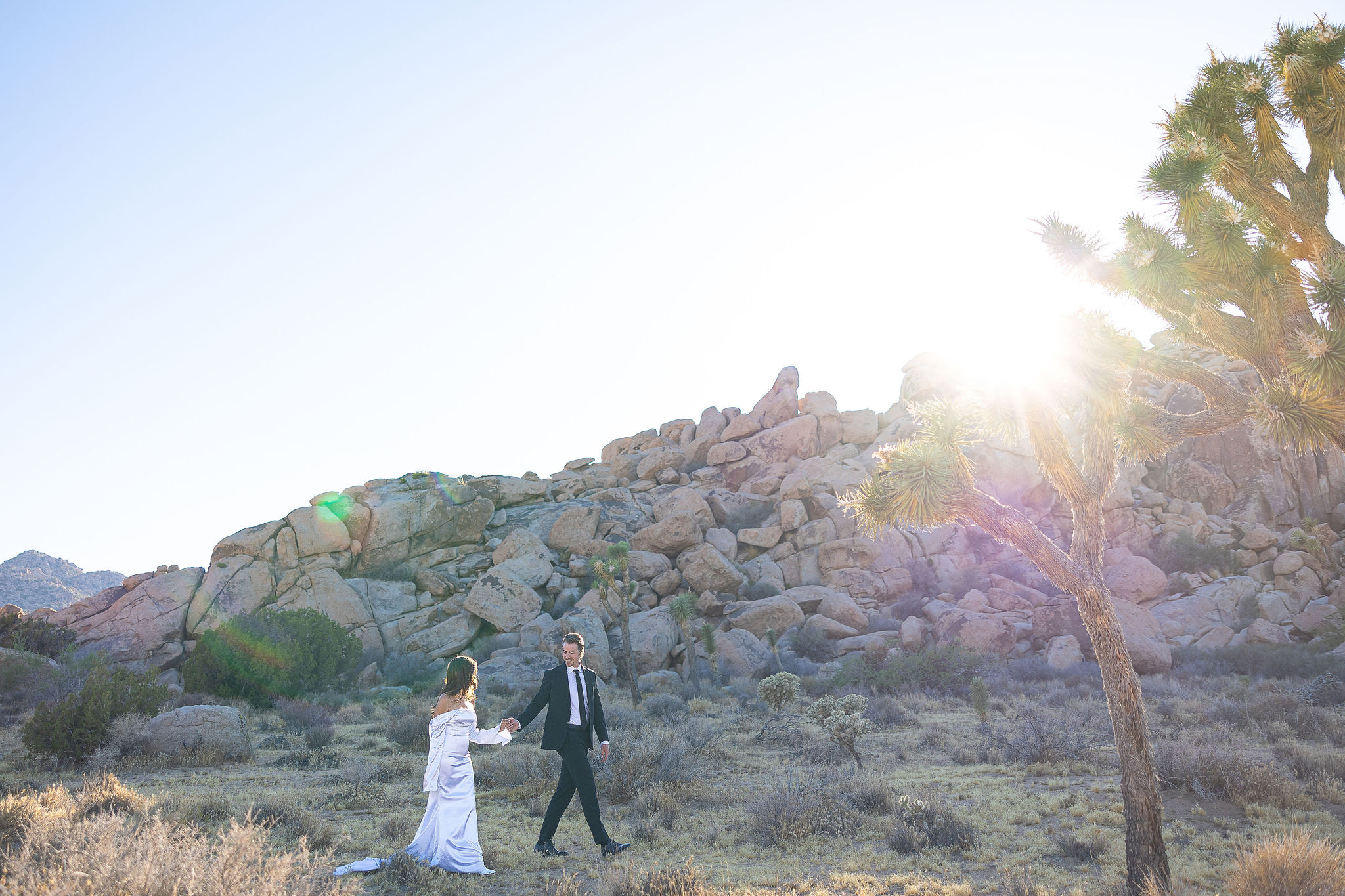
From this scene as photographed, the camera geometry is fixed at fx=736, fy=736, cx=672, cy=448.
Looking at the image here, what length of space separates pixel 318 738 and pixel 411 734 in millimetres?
1693

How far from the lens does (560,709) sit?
6.98 metres

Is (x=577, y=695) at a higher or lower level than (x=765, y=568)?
higher

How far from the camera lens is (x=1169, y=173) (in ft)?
27.5

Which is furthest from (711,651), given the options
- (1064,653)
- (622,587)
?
(1064,653)

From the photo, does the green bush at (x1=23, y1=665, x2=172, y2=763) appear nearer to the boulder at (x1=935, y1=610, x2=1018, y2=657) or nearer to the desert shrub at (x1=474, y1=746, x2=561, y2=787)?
the desert shrub at (x1=474, y1=746, x2=561, y2=787)

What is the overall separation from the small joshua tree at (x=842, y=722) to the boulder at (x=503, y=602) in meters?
20.2

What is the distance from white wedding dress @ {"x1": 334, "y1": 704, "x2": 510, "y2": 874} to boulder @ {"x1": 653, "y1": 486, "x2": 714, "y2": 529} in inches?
1237

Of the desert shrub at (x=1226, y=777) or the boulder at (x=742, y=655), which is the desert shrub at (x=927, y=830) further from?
the boulder at (x=742, y=655)

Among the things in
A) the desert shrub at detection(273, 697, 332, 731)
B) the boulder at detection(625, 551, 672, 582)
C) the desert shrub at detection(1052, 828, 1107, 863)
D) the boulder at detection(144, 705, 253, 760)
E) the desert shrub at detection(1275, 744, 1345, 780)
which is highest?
the boulder at detection(625, 551, 672, 582)


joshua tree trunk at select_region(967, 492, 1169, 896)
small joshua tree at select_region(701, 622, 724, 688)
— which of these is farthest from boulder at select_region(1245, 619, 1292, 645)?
joshua tree trunk at select_region(967, 492, 1169, 896)

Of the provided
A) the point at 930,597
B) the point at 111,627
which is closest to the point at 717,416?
the point at 930,597

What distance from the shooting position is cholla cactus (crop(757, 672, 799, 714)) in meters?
17.6

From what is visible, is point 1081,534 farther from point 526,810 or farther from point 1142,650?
point 1142,650

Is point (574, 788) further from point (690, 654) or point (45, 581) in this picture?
point (45, 581)
